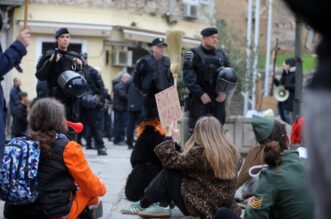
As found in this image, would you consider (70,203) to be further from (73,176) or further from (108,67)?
(108,67)

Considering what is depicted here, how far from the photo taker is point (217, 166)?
6305 mm

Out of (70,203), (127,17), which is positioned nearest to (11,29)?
(127,17)

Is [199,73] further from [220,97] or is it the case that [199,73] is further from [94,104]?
[94,104]

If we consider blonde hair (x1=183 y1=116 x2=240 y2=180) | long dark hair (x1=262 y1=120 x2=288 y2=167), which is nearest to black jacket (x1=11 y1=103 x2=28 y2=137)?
blonde hair (x1=183 y1=116 x2=240 y2=180)

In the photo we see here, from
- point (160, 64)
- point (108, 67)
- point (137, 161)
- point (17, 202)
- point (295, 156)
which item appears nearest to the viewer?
point (295, 156)

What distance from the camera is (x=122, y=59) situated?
2541 centimetres

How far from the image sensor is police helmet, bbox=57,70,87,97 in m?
8.55

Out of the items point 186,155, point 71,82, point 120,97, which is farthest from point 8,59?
point 120,97

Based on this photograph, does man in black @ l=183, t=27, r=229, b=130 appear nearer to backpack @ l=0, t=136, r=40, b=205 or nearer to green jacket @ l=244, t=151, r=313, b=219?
backpack @ l=0, t=136, r=40, b=205

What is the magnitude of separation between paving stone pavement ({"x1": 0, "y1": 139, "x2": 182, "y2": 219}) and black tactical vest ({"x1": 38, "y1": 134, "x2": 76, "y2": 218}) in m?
0.76

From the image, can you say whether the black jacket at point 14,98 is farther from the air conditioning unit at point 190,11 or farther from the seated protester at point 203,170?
the seated protester at point 203,170

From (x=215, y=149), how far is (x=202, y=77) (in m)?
2.97

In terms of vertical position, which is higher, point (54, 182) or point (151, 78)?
point (151, 78)

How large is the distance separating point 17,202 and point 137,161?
2.12m
